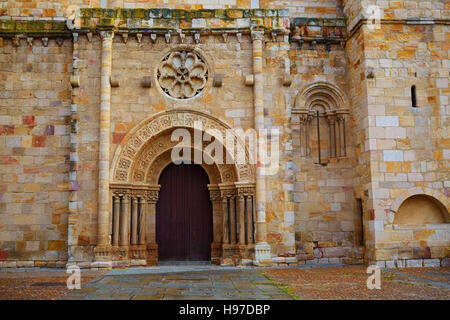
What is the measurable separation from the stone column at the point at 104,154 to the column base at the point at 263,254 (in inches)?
129

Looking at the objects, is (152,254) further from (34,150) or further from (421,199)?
(421,199)

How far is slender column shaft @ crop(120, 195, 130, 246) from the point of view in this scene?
Answer: 33.7 ft

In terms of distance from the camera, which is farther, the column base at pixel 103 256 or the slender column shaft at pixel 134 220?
the slender column shaft at pixel 134 220

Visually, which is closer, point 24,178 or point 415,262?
point 415,262

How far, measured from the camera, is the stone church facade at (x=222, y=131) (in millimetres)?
10227

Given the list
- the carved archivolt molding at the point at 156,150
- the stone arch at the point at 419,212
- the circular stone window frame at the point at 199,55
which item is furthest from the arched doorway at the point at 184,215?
the stone arch at the point at 419,212

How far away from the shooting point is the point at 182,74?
1098 centimetres

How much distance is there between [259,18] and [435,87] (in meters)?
4.52

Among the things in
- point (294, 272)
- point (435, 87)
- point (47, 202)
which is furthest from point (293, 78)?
point (47, 202)

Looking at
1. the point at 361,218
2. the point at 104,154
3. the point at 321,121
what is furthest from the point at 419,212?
the point at 104,154

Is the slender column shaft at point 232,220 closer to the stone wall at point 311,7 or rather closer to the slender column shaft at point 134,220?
the slender column shaft at point 134,220

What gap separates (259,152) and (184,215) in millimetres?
2509
